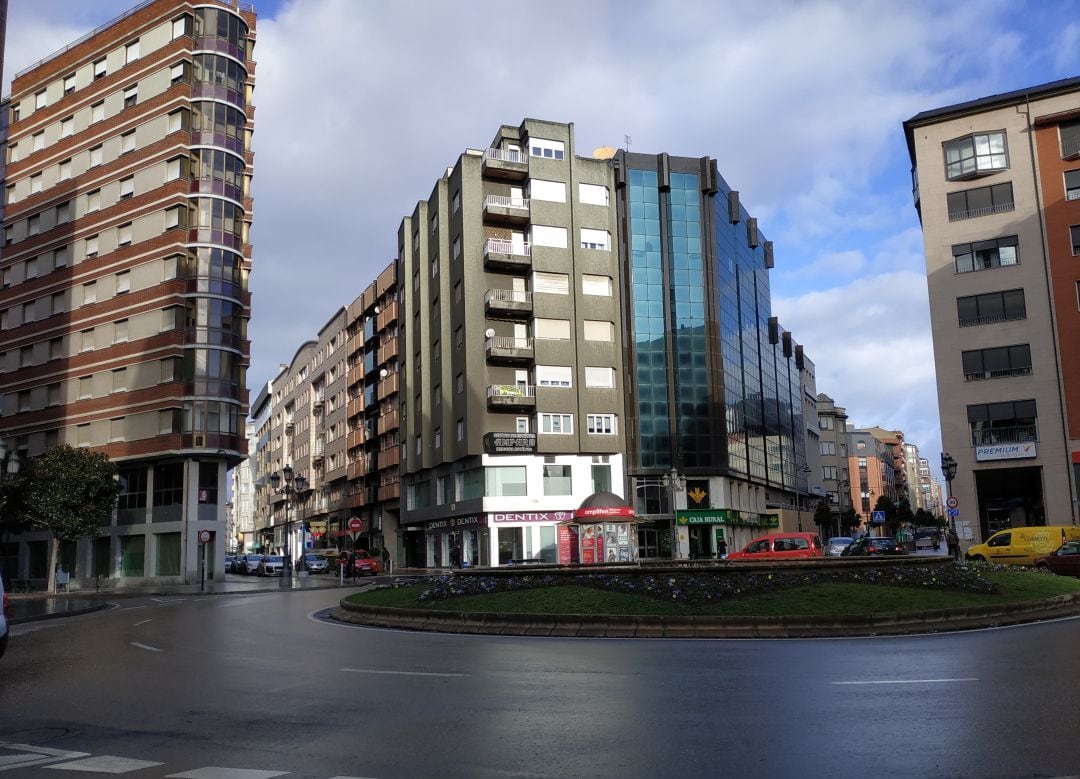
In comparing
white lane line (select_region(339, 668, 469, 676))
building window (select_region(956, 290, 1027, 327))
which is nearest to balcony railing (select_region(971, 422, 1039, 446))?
building window (select_region(956, 290, 1027, 327))

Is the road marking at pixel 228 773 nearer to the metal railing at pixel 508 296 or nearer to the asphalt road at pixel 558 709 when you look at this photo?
the asphalt road at pixel 558 709

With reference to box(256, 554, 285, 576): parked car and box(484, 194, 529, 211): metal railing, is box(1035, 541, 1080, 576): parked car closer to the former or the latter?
box(484, 194, 529, 211): metal railing

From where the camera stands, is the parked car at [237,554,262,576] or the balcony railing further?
the parked car at [237,554,262,576]

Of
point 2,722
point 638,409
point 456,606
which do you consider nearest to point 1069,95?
point 638,409

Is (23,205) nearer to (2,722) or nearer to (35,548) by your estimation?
(35,548)

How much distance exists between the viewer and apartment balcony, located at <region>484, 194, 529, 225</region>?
2370 inches

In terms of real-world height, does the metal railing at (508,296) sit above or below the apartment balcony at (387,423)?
above

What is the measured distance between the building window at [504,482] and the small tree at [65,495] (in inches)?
848

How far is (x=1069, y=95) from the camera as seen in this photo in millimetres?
49781

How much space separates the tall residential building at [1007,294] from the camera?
47844mm

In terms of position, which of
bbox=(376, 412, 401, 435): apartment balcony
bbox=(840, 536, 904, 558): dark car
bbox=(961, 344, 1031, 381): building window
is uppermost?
bbox=(376, 412, 401, 435): apartment balcony

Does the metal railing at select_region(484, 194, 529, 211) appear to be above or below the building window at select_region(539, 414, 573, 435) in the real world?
above

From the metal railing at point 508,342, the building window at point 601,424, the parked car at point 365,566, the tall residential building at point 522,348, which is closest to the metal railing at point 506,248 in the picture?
→ the tall residential building at point 522,348

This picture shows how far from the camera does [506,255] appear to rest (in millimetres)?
59531
